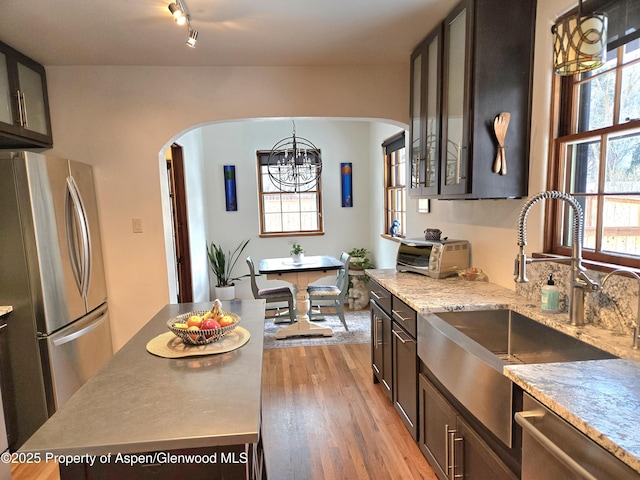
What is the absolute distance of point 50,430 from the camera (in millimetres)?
979

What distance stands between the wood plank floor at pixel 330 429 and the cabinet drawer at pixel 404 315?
716mm

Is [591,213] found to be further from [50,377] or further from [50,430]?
[50,377]

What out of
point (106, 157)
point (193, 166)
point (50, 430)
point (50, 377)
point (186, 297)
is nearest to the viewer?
point (50, 430)

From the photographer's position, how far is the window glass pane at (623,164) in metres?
1.45

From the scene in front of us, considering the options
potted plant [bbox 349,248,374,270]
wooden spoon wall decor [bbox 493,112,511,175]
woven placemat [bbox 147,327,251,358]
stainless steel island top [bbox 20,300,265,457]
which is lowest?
potted plant [bbox 349,248,374,270]

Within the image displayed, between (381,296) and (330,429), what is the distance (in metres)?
0.91

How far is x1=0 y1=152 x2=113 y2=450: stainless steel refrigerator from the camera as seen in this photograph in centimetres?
209

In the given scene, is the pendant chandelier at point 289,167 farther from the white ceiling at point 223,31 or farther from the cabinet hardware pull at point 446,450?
the cabinet hardware pull at point 446,450

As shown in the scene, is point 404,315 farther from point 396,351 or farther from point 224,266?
point 224,266

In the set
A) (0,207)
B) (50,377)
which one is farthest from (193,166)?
(50,377)

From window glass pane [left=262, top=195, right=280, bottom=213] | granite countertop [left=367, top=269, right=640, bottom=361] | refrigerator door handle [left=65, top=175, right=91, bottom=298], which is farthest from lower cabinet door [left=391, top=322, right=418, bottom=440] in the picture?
window glass pane [left=262, top=195, right=280, bottom=213]

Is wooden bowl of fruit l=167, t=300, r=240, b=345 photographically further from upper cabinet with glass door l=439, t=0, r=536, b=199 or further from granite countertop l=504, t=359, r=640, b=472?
Answer: upper cabinet with glass door l=439, t=0, r=536, b=199

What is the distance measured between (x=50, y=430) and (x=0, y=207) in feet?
5.58

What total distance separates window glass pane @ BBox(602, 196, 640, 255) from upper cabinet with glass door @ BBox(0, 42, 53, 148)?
331 centimetres
